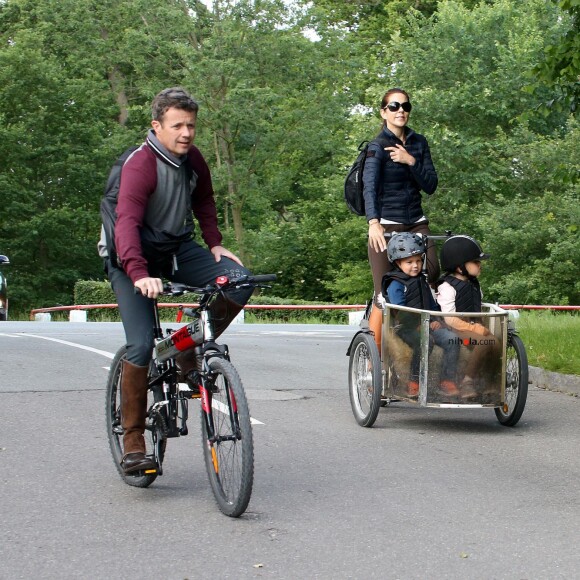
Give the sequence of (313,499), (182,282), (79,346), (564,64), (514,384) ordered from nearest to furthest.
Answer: (313,499) < (182,282) < (514,384) < (564,64) < (79,346)

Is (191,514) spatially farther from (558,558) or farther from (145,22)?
(145,22)

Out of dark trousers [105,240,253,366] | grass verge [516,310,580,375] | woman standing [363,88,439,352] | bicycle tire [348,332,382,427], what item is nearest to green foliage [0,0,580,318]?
grass verge [516,310,580,375]

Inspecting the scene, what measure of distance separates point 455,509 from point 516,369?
2.71 meters

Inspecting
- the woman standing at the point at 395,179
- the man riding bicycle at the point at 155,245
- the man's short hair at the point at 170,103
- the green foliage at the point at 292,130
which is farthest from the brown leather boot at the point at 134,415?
the green foliage at the point at 292,130

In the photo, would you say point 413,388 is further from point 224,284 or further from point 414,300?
point 224,284

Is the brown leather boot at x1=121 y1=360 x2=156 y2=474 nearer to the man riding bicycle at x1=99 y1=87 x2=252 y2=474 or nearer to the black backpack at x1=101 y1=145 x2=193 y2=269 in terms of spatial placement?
the man riding bicycle at x1=99 y1=87 x2=252 y2=474

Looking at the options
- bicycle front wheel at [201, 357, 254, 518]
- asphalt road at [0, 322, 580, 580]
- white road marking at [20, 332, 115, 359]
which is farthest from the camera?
white road marking at [20, 332, 115, 359]

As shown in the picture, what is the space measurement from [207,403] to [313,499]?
767 millimetres

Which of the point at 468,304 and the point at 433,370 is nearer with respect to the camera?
the point at 433,370

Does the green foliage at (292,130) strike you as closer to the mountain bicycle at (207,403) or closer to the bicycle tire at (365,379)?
the bicycle tire at (365,379)

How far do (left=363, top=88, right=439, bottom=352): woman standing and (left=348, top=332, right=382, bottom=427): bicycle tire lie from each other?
23 centimetres

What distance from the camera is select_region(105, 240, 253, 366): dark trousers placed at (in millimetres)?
5832

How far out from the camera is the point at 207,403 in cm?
559

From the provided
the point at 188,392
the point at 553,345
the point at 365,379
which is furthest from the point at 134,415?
the point at 553,345
